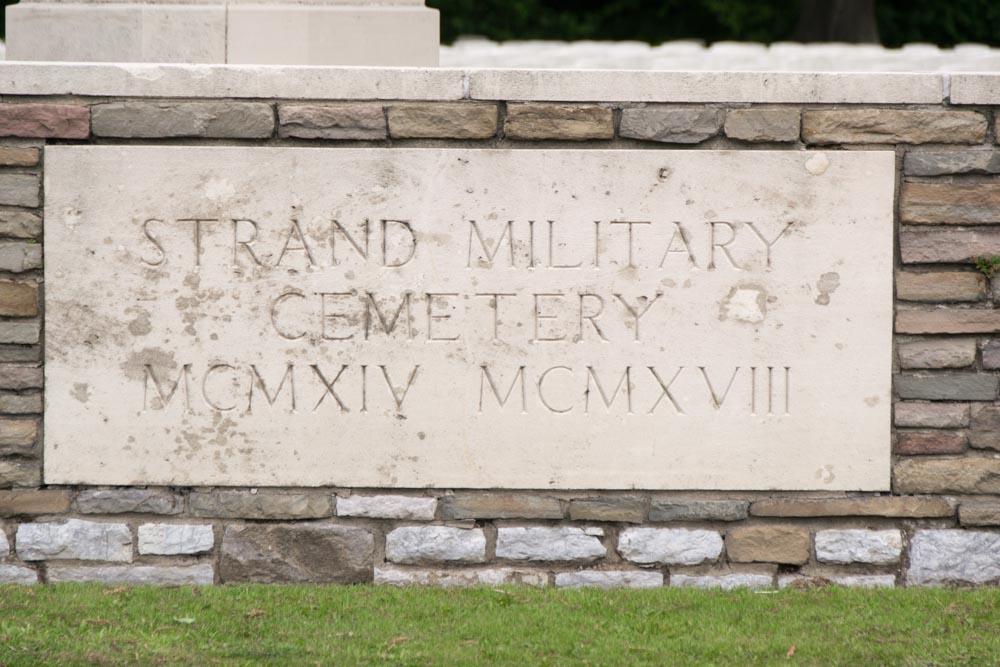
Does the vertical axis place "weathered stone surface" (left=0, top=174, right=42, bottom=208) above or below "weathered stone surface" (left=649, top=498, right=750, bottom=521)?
above

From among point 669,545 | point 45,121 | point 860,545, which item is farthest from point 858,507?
point 45,121

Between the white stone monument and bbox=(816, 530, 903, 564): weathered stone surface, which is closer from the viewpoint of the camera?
bbox=(816, 530, 903, 564): weathered stone surface

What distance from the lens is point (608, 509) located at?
15.2ft

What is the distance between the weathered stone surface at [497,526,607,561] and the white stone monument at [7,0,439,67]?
6.04ft

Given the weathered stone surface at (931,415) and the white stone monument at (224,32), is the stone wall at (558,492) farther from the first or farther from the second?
the white stone monument at (224,32)

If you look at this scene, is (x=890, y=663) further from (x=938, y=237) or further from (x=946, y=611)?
(x=938, y=237)

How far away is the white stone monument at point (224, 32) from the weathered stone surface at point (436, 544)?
177cm

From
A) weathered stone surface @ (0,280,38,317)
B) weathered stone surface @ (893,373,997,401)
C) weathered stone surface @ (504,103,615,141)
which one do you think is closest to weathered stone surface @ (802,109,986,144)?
weathered stone surface @ (504,103,615,141)

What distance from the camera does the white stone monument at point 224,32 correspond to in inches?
193

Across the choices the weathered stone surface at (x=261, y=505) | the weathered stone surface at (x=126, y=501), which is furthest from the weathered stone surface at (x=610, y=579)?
the weathered stone surface at (x=126, y=501)

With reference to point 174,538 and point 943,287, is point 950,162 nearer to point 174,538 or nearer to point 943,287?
point 943,287

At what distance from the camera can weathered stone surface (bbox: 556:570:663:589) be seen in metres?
4.64

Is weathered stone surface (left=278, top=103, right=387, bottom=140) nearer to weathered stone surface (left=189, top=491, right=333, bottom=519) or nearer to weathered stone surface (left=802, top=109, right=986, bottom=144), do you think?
weathered stone surface (left=189, top=491, right=333, bottom=519)

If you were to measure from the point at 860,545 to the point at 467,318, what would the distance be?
61.4 inches
